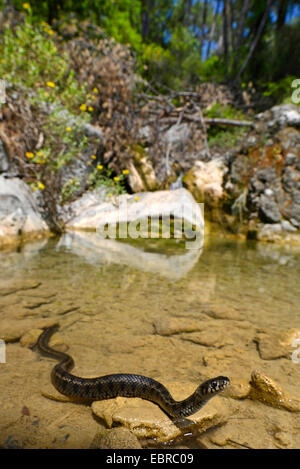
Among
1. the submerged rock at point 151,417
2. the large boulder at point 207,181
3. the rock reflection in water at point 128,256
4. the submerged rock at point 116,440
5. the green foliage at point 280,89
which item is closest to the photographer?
the submerged rock at point 116,440

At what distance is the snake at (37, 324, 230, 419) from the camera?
1.68 meters

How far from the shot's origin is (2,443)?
141 centimetres

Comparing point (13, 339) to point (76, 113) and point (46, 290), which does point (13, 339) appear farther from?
point (76, 113)

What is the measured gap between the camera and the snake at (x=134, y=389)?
5.50 ft

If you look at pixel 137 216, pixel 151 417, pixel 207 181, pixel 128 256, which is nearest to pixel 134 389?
pixel 151 417

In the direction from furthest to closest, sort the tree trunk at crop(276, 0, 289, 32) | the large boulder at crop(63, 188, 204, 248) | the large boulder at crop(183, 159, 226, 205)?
1. the tree trunk at crop(276, 0, 289, 32)
2. the large boulder at crop(183, 159, 226, 205)
3. the large boulder at crop(63, 188, 204, 248)

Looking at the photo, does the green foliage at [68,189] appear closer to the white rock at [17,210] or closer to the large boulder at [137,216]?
the large boulder at [137,216]

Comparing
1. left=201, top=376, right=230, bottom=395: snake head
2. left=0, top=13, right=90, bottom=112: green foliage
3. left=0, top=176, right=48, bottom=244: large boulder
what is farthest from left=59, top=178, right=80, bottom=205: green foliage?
left=201, top=376, right=230, bottom=395: snake head

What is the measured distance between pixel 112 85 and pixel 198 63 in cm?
967

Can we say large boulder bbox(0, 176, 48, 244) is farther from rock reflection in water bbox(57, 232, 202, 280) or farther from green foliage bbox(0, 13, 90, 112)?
green foliage bbox(0, 13, 90, 112)

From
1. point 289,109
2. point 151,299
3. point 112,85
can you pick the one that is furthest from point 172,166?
point 151,299

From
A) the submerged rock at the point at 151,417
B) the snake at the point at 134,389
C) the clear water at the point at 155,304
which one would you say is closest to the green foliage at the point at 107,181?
the clear water at the point at 155,304

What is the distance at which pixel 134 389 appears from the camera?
1888 millimetres

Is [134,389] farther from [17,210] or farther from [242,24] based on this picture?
[242,24]
